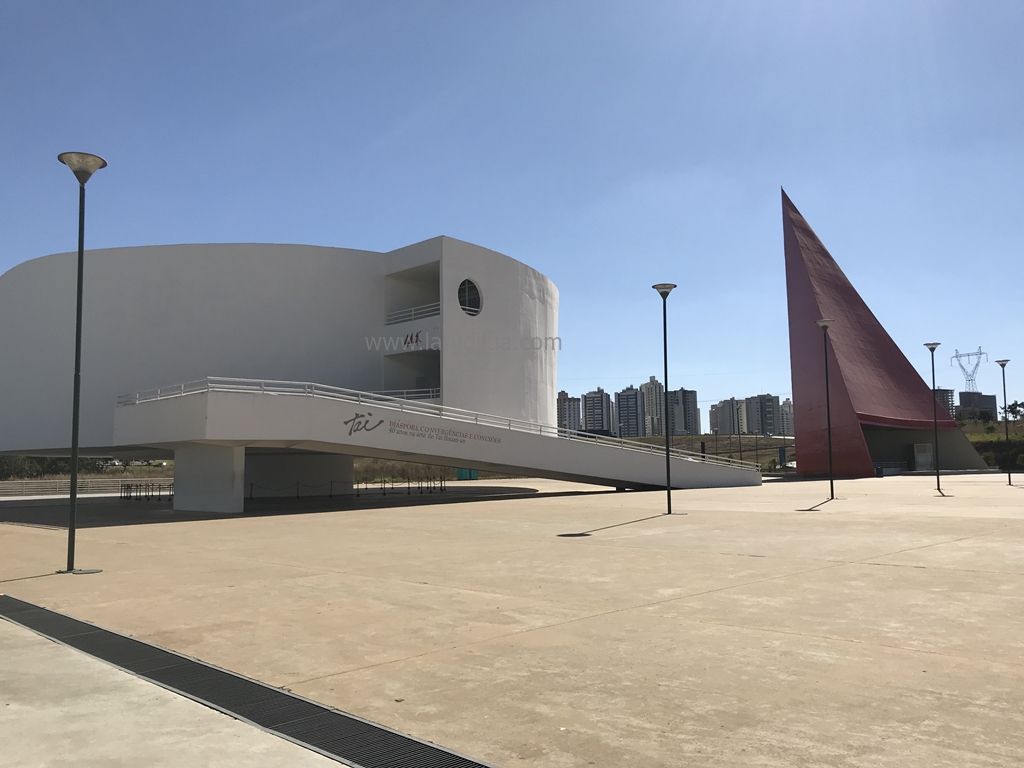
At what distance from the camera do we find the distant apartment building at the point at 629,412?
186 meters

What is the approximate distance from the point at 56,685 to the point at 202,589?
3.89 metres

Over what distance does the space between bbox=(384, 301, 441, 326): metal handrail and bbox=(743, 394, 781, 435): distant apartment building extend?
153 metres

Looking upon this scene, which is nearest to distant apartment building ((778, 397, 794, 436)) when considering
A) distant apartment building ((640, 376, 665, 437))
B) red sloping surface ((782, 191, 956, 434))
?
distant apartment building ((640, 376, 665, 437))

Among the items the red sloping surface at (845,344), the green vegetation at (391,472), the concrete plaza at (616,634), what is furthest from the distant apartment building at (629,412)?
the concrete plaza at (616,634)

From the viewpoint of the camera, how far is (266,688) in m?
4.82

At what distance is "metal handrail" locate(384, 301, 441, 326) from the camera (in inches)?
1361

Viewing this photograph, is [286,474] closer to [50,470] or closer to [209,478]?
[209,478]

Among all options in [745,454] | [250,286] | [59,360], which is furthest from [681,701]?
[745,454]

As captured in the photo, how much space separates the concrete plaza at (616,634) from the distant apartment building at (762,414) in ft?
565

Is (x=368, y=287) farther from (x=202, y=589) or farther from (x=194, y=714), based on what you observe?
(x=194, y=714)

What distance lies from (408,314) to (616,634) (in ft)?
98.3

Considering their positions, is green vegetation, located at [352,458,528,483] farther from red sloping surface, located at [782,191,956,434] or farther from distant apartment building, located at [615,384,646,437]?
distant apartment building, located at [615,384,646,437]

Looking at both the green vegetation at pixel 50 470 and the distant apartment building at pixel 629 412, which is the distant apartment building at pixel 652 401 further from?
the green vegetation at pixel 50 470
